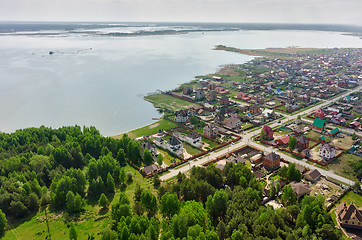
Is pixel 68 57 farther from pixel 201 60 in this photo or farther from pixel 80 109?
pixel 80 109

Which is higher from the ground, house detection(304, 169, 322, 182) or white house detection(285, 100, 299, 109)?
white house detection(285, 100, 299, 109)

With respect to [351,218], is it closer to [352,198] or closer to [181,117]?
[352,198]

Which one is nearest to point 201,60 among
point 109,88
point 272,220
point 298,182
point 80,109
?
point 109,88

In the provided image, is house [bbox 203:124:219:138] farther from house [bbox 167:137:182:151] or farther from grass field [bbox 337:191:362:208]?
grass field [bbox 337:191:362:208]

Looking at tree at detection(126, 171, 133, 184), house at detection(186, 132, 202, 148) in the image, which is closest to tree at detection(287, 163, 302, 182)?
house at detection(186, 132, 202, 148)

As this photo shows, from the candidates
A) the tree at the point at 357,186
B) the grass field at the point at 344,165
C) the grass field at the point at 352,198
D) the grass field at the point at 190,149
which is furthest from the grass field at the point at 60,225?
the grass field at the point at 344,165

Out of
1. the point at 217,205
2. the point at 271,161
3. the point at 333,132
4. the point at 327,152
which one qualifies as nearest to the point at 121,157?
the point at 217,205
